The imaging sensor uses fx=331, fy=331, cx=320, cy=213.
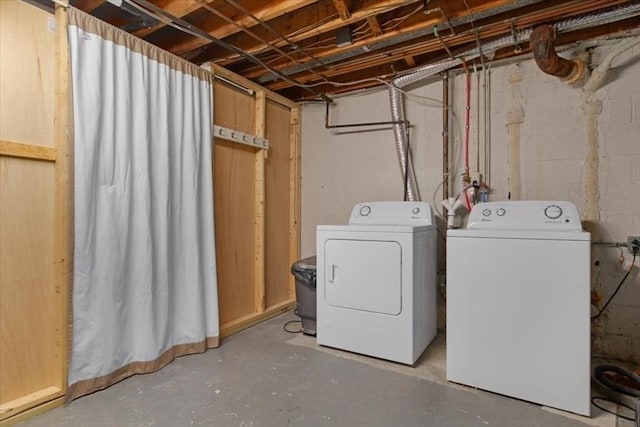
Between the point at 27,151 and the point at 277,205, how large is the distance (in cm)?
208

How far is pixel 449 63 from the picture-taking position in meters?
2.65

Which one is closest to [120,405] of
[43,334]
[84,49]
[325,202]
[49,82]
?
[43,334]

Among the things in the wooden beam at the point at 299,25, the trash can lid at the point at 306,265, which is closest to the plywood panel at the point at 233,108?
the wooden beam at the point at 299,25

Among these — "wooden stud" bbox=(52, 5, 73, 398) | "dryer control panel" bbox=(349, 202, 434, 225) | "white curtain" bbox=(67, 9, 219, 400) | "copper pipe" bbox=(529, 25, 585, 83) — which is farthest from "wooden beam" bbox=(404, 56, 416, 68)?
"wooden stud" bbox=(52, 5, 73, 398)

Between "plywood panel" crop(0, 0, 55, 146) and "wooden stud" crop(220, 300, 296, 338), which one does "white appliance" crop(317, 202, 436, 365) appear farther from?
"plywood panel" crop(0, 0, 55, 146)

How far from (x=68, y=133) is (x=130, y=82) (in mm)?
509

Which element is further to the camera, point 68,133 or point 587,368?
point 68,133

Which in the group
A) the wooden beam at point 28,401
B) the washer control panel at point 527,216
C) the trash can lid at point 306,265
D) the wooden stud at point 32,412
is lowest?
the wooden stud at point 32,412

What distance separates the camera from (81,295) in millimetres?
1830

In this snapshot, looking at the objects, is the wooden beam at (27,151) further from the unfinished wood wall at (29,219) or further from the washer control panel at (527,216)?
the washer control panel at (527,216)

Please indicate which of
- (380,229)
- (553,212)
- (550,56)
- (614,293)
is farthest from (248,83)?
(614,293)

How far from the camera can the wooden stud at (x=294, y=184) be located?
3.63 m

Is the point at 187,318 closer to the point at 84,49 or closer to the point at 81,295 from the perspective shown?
the point at 81,295

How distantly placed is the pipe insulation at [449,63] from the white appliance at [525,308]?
1103 mm
